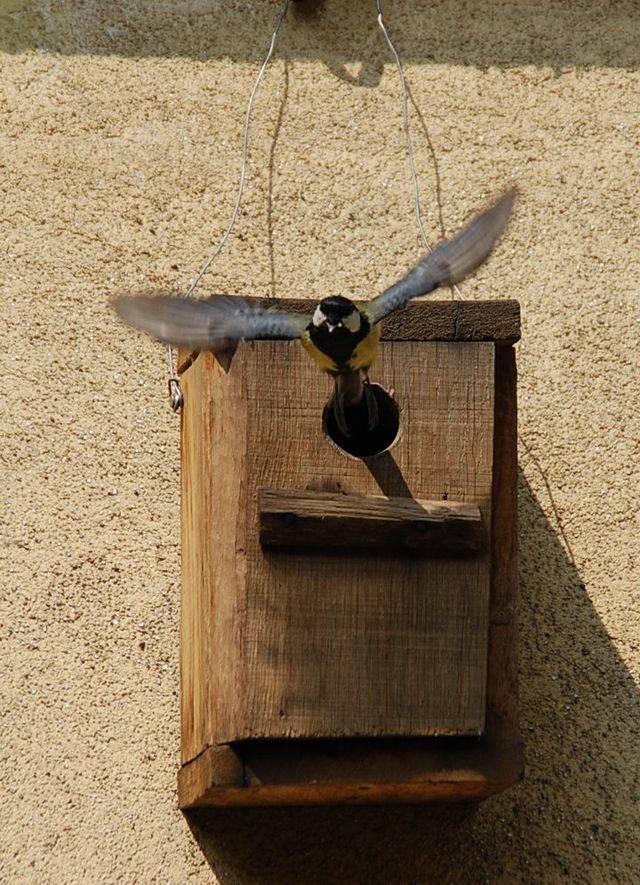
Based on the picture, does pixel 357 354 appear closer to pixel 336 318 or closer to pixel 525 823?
pixel 336 318

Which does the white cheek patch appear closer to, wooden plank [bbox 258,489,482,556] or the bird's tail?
the bird's tail

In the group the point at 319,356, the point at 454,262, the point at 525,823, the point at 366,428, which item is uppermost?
the point at 454,262

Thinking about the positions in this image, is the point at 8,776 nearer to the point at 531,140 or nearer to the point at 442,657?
the point at 442,657

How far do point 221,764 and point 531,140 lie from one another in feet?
5.83

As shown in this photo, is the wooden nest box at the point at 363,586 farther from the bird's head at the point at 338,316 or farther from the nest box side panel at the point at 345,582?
the bird's head at the point at 338,316

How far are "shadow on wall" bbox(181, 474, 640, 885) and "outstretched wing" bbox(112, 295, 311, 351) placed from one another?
912 mm

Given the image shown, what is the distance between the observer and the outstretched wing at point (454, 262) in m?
2.28

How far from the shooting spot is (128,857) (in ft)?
8.72

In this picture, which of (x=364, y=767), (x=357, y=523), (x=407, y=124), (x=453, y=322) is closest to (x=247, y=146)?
(x=407, y=124)

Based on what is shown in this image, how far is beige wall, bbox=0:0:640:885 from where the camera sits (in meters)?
2.69

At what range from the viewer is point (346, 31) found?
3465mm

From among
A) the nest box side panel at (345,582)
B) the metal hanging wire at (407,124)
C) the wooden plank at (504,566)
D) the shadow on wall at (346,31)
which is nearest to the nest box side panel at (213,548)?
the nest box side panel at (345,582)

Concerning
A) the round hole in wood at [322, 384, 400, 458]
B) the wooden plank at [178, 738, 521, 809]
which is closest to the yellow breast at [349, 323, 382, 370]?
the round hole in wood at [322, 384, 400, 458]

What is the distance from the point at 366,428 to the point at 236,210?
904mm
